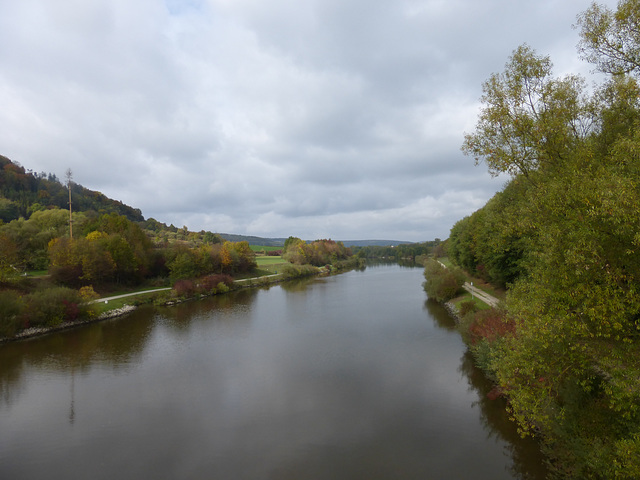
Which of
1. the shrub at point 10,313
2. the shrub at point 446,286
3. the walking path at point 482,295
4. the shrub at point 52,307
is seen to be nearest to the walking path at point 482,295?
the walking path at point 482,295

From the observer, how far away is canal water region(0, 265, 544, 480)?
30.0 ft

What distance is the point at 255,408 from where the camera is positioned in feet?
40.3

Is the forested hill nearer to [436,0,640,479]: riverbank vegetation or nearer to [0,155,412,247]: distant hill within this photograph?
[0,155,412,247]: distant hill

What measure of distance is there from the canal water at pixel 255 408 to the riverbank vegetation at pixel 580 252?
2.68 meters

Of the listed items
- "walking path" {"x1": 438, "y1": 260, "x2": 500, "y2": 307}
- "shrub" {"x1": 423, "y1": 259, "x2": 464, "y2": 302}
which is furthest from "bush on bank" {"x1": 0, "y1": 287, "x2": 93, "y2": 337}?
"walking path" {"x1": 438, "y1": 260, "x2": 500, "y2": 307}

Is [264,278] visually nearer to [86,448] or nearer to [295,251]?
[295,251]

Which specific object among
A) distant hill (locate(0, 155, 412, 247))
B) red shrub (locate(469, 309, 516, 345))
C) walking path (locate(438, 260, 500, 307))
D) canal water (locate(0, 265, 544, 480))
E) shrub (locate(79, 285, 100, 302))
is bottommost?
canal water (locate(0, 265, 544, 480))

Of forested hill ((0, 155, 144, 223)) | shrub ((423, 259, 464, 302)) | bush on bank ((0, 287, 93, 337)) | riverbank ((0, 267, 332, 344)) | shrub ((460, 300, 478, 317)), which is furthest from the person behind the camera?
forested hill ((0, 155, 144, 223))

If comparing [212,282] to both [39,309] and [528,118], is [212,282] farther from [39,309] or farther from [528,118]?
[528,118]

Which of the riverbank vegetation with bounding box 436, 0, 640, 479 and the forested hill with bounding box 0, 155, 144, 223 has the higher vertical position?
the forested hill with bounding box 0, 155, 144, 223

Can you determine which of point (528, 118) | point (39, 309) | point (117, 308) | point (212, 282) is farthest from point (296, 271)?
point (528, 118)

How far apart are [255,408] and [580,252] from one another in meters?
11.2

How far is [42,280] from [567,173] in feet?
124

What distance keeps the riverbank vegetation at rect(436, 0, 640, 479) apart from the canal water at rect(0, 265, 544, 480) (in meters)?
2.68
